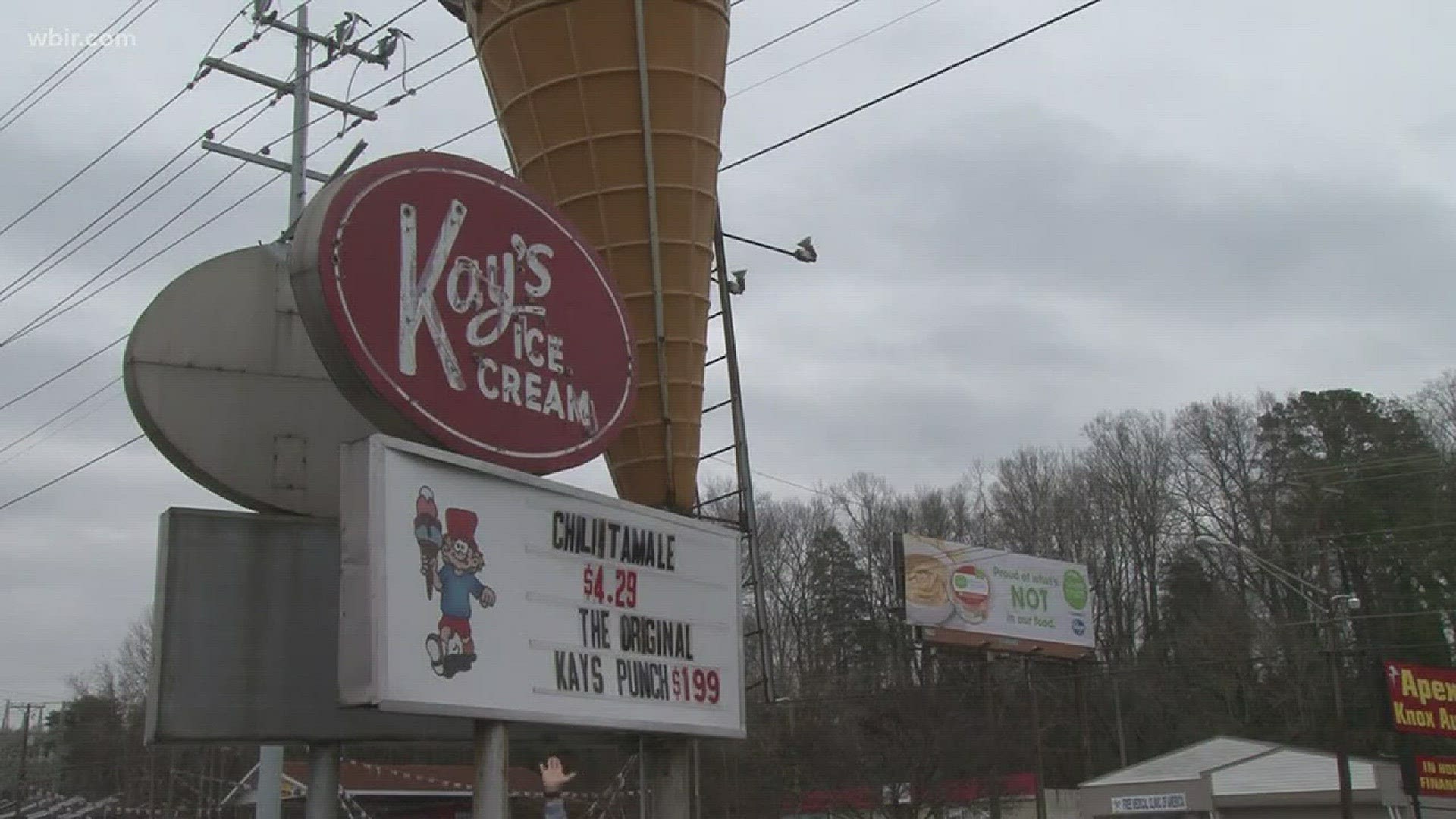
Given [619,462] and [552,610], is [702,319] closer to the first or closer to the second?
[619,462]

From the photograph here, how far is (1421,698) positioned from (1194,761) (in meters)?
17.1

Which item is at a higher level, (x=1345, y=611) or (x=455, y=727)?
(x=1345, y=611)

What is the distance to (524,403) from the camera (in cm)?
768

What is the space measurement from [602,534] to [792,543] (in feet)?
205

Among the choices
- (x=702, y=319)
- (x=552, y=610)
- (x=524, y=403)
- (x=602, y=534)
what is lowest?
(x=552, y=610)

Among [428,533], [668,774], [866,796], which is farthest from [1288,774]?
[428,533]

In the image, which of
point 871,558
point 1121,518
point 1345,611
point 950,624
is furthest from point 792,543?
point 1345,611

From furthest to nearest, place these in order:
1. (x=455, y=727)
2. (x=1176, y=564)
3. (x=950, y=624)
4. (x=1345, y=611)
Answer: (x=1176, y=564)
(x=950, y=624)
(x=1345, y=611)
(x=455, y=727)

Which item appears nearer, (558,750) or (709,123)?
(558,750)

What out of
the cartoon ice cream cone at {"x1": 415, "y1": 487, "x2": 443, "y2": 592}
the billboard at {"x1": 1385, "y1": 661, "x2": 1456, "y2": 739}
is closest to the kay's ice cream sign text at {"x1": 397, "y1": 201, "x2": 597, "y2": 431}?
the cartoon ice cream cone at {"x1": 415, "y1": 487, "x2": 443, "y2": 592}

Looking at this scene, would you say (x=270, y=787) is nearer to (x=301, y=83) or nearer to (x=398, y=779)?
(x=301, y=83)

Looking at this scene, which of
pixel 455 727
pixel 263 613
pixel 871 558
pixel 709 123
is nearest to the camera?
pixel 263 613

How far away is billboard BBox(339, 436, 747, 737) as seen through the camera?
6.25 meters

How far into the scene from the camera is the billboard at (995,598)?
46188 mm
